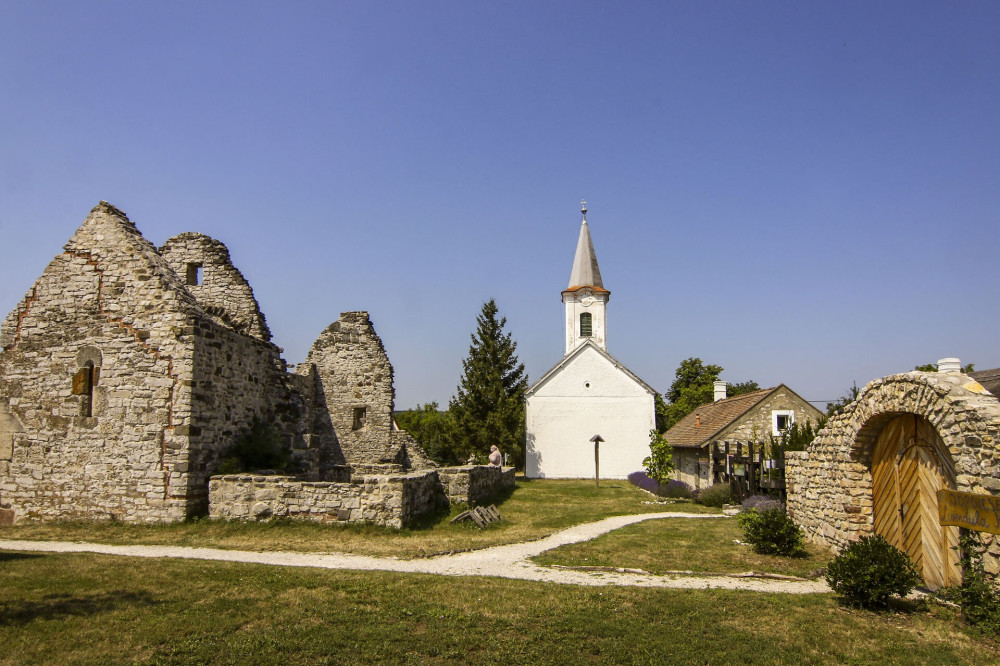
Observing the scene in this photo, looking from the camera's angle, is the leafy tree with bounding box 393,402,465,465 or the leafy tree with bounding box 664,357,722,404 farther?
the leafy tree with bounding box 664,357,722,404

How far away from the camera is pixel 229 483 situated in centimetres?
1332

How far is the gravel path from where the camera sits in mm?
9414

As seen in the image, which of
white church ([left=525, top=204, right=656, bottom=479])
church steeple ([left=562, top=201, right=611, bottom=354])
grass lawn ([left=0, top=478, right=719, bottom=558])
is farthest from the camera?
church steeple ([left=562, top=201, right=611, bottom=354])

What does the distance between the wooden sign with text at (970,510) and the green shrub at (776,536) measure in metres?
3.64

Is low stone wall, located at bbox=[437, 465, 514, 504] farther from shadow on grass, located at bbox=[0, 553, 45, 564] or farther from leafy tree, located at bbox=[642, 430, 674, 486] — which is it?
leafy tree, located at bbox=[642, 430, 674, 486]

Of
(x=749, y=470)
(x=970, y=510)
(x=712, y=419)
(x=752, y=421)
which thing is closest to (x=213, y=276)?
(x=749, y=470)

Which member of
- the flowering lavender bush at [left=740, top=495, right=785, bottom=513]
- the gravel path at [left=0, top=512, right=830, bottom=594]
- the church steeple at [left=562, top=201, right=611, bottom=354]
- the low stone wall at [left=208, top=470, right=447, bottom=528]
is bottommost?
the gravel path at [left=0, top=512, right=830, bottom=594]

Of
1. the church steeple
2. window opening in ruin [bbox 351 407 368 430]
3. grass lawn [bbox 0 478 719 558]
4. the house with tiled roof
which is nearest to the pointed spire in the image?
the church steeple

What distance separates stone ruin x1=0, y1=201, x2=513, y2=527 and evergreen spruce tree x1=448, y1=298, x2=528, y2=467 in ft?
73.9

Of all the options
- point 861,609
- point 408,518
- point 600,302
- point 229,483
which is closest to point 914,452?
point 861,609

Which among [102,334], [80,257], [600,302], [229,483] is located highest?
[600,302]

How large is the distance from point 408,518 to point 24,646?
305 inches

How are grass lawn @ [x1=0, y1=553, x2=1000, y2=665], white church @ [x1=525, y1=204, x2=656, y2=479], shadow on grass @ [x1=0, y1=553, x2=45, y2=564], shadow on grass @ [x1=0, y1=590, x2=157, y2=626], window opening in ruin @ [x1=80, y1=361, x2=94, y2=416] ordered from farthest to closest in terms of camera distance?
white church @ [x1=525, y1=204, x2=656, y2=479]
window opening in ruin @ [x1=80, y1=361, x2=94, y2=416]
shadow on grass @ [x1=0, y1=553, x2=45, y2=564]
shadow on grass @ [x1=0, y1=590, x2=157, y2=626]
grass lawn @ [x1=0, y1=553, x2=1000, y2=665]

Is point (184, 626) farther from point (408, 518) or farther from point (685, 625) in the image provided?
point (408, 518)
